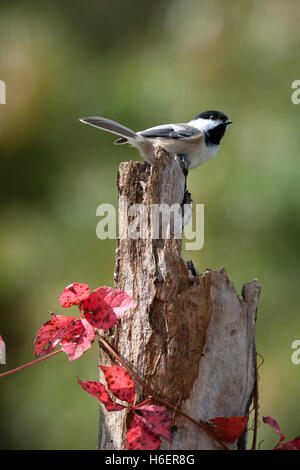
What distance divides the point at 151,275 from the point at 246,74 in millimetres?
1749

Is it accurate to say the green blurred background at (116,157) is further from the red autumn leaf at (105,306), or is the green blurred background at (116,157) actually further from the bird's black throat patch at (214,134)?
the red autumn leaf at (105,306)

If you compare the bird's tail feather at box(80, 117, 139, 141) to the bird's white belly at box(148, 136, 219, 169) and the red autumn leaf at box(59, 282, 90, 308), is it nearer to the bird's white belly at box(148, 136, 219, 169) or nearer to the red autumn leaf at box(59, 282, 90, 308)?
the bird's white belly at box(148, 136, 219, 169)

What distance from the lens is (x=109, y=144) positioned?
2.72 metres

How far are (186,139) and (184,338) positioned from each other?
0.93 meters

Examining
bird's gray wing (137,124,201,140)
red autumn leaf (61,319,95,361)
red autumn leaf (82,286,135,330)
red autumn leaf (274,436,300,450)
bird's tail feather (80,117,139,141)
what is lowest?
red autumn leaf (274,436,300,450)

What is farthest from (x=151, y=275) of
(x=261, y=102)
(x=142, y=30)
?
(x=142, y=30)

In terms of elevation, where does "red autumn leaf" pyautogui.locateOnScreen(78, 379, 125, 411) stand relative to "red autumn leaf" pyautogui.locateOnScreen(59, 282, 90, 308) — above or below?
below

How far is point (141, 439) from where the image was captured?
3.11 feet

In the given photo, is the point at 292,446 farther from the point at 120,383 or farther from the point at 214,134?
the point at 214,134

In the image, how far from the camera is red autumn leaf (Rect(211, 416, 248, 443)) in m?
0.99

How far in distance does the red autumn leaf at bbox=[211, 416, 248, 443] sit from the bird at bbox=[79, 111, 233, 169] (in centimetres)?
88

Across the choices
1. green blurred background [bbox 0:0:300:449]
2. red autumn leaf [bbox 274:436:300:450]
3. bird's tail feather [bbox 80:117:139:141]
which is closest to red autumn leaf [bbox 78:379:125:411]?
red autumn leaf [bbox 274:436:300:450]

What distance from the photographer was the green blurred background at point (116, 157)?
2.38m

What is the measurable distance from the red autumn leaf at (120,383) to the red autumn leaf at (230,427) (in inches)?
6.6
